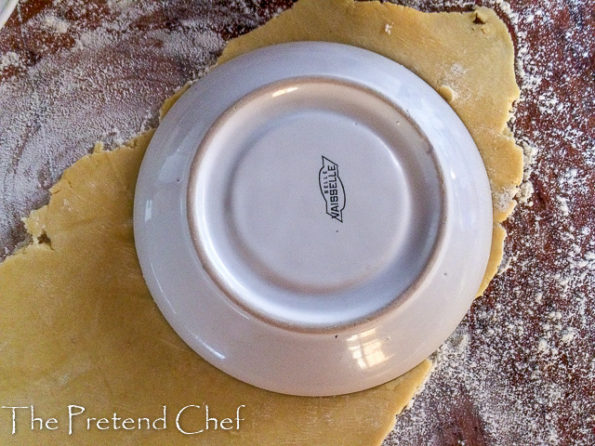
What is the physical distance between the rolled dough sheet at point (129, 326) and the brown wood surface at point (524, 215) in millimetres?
63

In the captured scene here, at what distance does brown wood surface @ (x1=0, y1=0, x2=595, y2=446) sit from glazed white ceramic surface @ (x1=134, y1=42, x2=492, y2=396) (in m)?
0.14

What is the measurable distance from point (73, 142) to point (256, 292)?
1.25ft

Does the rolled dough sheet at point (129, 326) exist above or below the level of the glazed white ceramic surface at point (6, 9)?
below

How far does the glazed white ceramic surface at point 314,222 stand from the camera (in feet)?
2.28

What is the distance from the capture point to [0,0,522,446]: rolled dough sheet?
0.80 meters

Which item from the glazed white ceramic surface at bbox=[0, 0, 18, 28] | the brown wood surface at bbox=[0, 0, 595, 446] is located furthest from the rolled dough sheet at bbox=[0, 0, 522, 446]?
the glazed white ceramic surface at bbox=[0, 0, 18, 28]

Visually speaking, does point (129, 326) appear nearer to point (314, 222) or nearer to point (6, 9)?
point (314, 222)

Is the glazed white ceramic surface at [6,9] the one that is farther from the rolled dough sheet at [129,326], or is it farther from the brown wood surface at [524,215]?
the rolled dough sheet at [129,326]

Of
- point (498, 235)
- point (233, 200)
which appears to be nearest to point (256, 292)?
point (233, 200)

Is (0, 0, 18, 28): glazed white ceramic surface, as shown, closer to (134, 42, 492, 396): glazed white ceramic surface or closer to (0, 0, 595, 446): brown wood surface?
(0, 0, 595, 446): brown wood surface

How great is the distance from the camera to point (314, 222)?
71 cm

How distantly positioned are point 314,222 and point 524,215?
0.35 meters

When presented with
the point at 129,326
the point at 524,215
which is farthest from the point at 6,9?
the point at 524,215

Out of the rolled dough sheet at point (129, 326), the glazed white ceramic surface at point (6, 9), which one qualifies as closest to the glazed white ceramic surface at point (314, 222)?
the rolled dough sheet at point (129, 326)
